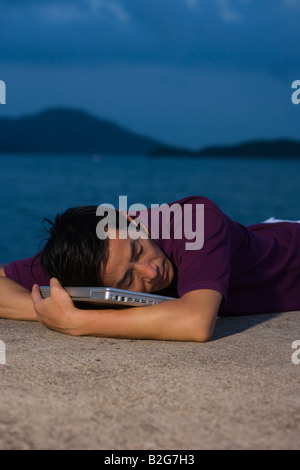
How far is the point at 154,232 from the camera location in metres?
2.70

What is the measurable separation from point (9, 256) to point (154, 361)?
11.6 metres

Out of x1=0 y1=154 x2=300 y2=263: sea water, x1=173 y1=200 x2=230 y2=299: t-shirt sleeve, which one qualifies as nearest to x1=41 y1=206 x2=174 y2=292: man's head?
x1=173 y1=200 x2=230 y2=299: t-shirt sleeve

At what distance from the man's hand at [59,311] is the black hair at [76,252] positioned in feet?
0.22

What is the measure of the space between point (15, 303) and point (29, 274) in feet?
0.74

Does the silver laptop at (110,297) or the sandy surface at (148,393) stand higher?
the silver laptop at (110,297)

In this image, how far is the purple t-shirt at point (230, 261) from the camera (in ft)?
8.17

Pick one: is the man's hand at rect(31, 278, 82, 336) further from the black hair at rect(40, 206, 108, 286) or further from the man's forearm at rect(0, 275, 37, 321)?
the man's forearm at rect(0, 275, 37, 321)

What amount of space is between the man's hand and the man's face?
18 cm

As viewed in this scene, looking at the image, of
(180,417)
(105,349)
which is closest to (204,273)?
(105,349)

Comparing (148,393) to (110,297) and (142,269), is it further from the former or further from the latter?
(142,269)

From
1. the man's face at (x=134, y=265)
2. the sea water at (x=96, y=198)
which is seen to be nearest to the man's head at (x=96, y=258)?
the man's face at (x=134, y=265)

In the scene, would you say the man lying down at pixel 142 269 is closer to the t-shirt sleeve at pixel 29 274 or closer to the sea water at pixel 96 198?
the t-shirt sleeve at pixel 29 274
